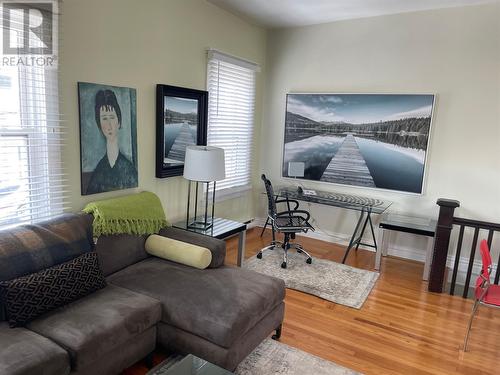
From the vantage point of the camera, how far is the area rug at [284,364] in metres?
2.24

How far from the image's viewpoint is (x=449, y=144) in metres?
3.97

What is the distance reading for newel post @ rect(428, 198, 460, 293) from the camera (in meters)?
3.35

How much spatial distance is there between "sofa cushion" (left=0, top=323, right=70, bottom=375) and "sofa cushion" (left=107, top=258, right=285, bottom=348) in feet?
2.16

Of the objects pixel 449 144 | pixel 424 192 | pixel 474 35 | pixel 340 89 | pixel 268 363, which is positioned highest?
pixel 474 35

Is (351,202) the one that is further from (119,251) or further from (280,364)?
(119,251)

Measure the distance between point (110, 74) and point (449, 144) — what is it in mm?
3492

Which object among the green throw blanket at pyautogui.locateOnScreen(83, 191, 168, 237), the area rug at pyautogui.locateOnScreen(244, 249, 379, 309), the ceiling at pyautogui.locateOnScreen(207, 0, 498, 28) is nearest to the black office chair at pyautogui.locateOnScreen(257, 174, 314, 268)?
the area rug at pyautogui.locateOnScreen(244, 249, 379, 309)

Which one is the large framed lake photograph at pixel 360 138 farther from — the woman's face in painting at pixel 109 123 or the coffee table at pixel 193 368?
the coffee table at pixel 193 368

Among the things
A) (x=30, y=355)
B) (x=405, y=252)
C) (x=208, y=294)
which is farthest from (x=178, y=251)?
(x=405, y=252)

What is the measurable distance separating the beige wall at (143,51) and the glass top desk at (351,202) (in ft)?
3.06

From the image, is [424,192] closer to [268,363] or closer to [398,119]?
[398,119]

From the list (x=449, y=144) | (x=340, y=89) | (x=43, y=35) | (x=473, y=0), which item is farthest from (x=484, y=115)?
(x=43, y=35)

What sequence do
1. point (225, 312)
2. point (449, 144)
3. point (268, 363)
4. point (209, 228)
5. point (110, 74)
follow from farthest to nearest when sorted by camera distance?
point (449, 144) → point (209, 228) → point (110, 74) → point (268, 363) → point (225, 312)

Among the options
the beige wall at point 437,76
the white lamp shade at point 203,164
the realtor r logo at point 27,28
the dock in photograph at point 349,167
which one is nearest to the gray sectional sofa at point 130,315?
the white lamp shade at point 203,164
